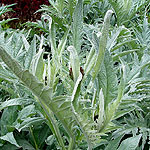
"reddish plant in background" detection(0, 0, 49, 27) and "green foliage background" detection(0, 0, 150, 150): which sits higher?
"reddish plant in background" detection(0, 0, 49, 27)

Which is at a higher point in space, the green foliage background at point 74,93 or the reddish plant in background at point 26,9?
the reddish plant in background at point 26,9

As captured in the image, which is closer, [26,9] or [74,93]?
[74,93]

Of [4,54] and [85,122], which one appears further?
[85,122]

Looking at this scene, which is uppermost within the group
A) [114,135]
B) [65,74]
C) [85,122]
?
[65,74]

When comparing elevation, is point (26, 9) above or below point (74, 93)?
above

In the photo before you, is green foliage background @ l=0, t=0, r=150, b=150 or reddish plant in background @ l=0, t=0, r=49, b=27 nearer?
green foliage background @ l=0, t=0, r=150, b=150

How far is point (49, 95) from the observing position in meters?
0.52

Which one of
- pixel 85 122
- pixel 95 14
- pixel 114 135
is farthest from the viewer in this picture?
pixel 95 14

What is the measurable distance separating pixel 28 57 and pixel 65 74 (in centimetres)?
11

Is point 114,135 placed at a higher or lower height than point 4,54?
lower

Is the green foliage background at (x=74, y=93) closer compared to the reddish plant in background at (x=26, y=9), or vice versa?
the green foliage background at (x=74, y=93)

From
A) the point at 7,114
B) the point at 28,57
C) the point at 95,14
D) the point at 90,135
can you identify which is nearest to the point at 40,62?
the point at 28,57

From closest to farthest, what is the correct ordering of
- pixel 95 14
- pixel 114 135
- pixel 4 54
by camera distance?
1. pixel 4 54
2. pixel 114 135
3. pixel 95 14

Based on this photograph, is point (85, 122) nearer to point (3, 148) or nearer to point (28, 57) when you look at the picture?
point (28, 57)
